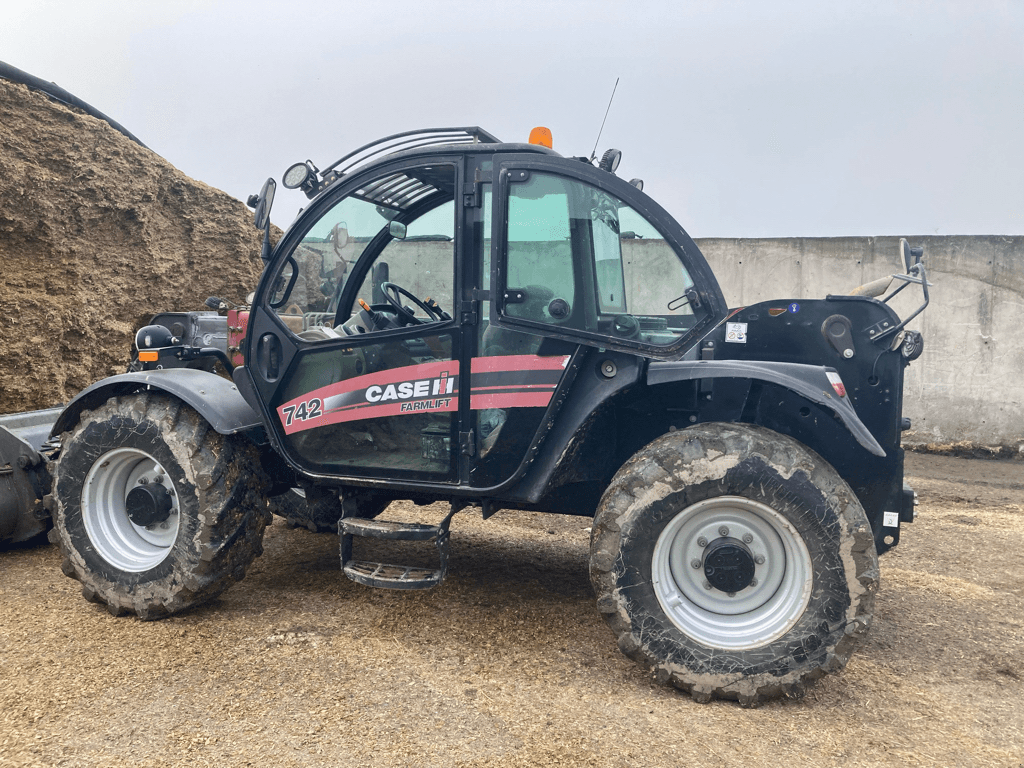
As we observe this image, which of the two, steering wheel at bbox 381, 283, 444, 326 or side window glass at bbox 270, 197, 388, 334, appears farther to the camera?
steering wheel at bbox 381, 283, 444, 326

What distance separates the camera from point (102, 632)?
10.5 ft

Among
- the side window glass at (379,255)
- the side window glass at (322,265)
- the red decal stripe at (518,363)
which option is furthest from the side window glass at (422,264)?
the red decal stripe at (518,363)

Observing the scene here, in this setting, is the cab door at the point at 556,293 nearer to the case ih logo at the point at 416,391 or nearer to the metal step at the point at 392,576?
the case ih logo at the point at 416,391

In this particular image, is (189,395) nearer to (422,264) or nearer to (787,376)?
(422,264)

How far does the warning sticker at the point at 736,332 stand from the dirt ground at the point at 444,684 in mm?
1459

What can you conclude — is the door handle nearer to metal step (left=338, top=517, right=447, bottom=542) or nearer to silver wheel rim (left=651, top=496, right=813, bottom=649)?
metal step (left=338, top=517, right=447, bottom=542)

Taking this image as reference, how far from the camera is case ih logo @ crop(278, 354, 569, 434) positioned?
119 inches

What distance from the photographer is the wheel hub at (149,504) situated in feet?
11.2

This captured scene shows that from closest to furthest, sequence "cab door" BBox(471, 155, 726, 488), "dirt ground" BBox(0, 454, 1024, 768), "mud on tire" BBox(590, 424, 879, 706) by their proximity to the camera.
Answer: "dirt ground" BBox(0, 454, 1024, 768)
"mud on tire" BBox(590, 424, 879, 706)
"cab door" BBox(471, 155, 726, 488)

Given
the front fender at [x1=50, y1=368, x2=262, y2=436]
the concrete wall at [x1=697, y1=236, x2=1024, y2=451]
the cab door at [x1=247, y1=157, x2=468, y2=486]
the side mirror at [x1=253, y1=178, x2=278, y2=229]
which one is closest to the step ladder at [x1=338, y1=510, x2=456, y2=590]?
the cab door at [x1=247, y1=157, x2=468, y2=486]

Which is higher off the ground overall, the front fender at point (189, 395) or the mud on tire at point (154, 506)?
the front fender at point (189, 395)

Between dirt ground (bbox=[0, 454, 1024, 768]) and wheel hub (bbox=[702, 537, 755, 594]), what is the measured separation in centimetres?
42

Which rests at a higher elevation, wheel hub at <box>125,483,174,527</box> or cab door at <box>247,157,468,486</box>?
cab door at <box>247,157,468,486</box>

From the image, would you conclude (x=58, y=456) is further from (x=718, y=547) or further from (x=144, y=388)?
(x=718, y=547)
